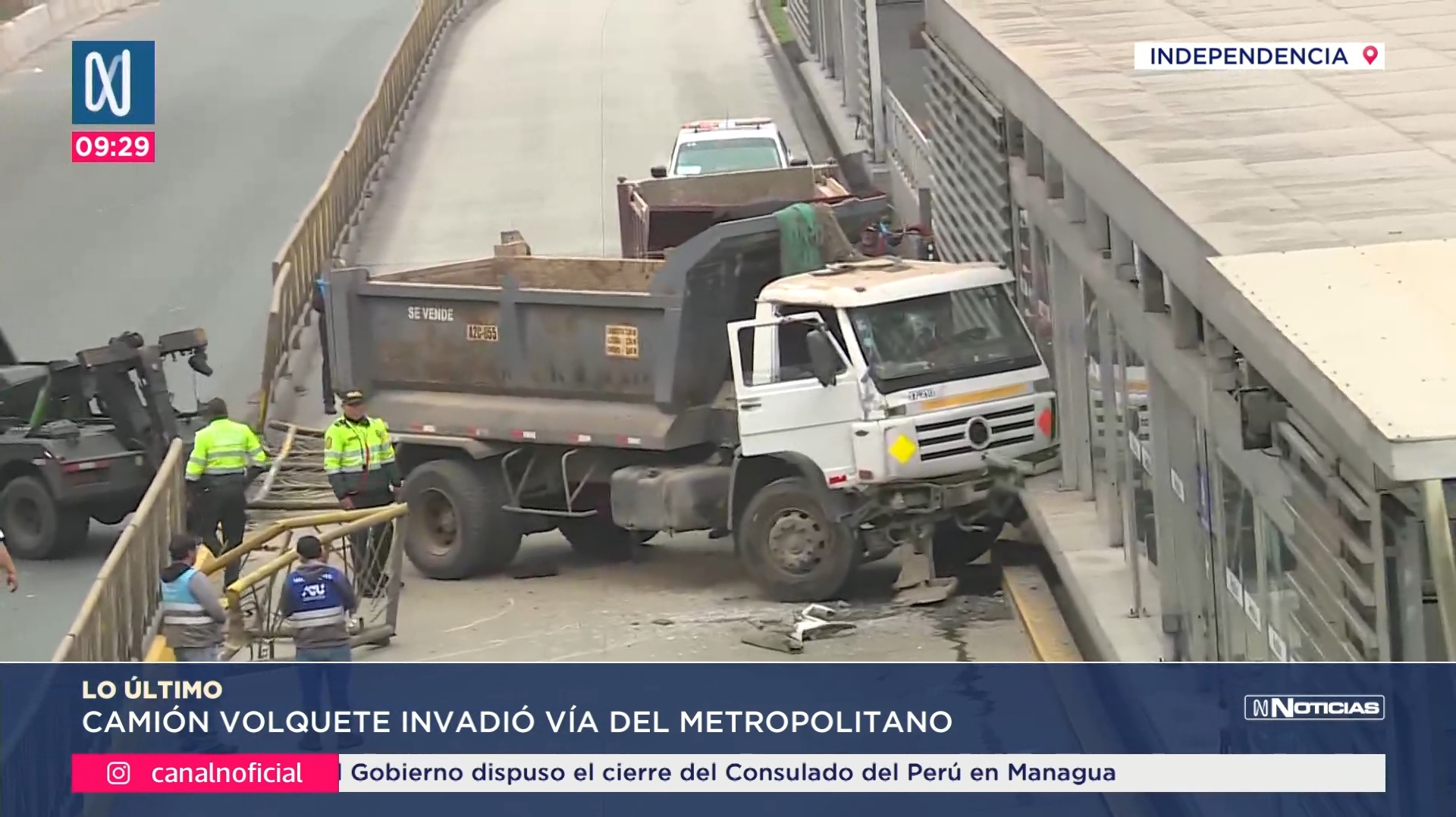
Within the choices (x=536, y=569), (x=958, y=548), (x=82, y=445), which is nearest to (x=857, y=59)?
(x=536, y=569)

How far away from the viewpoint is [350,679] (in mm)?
13125

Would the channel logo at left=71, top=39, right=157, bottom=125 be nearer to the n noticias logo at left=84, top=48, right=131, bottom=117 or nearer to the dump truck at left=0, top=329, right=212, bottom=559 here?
the n noticias logo at left=84, top=48, right=131, bottom=117

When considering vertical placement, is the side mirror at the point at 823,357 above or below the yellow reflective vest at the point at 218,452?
above

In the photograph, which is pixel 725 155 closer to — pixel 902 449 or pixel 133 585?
pixel 902 449

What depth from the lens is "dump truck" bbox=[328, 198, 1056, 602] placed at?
1561cm

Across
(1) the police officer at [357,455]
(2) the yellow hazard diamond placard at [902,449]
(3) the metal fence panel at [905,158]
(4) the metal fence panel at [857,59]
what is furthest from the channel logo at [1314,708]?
(4) the metal fence panel at [857,59]

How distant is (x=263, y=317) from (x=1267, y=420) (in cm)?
2007

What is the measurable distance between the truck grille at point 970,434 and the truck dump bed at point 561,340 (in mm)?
1704

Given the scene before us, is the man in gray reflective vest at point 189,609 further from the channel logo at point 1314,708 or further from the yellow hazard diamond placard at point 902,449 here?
the channel logo at point 1314,708

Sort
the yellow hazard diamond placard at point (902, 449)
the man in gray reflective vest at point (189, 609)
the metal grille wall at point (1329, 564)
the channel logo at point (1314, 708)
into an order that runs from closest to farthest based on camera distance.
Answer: the metal grille wall at point (1329, 564), the channel logo at point (1314, 708), the man in gray reflective vest at point (189, 609), the yellow hazard diamond placard at point (902, 449)

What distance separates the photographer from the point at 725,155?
29.6 meters

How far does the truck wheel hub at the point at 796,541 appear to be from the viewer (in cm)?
1584

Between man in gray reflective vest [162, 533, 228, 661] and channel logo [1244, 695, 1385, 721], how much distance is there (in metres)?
6.42

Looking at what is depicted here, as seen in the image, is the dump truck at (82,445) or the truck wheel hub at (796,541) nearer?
the truck wheel hub at (796,541)
